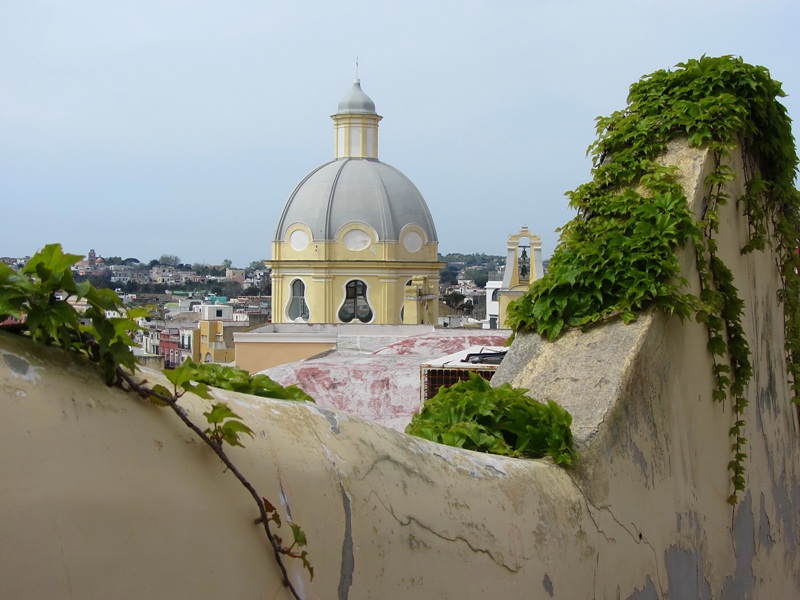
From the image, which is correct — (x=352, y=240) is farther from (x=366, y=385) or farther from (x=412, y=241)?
(x=366, y=385)

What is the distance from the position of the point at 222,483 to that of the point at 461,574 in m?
1.02

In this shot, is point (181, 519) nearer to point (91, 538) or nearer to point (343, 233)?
point (91, 538)

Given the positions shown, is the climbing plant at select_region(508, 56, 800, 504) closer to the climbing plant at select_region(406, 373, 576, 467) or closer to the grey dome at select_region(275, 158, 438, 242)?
the climbing plant at select_region(406, 373, 576, 467)

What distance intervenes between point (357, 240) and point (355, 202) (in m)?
1.14

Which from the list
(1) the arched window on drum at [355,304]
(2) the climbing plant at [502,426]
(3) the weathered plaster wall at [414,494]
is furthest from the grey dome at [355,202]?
(2) the climbing plant at [502,426]

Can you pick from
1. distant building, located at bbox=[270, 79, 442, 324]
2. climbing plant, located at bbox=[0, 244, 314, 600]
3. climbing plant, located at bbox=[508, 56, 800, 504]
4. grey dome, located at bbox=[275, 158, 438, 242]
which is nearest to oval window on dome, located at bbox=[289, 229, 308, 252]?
distant building, located at bbox=[270, 79, 442, 324]

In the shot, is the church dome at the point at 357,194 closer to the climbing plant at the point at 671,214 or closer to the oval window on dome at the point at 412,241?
the oval window on dome at the point at 412,241

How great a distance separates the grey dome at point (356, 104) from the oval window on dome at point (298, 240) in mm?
4026

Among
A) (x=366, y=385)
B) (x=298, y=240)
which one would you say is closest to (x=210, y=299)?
(x=298, y=240)

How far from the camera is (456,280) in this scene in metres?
112

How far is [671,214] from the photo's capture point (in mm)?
4633

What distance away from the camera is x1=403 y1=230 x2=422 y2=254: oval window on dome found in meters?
31.6

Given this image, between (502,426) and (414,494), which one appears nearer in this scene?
(414,494)

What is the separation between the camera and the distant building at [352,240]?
1230 inches
